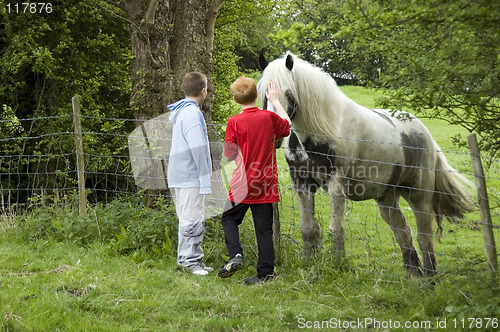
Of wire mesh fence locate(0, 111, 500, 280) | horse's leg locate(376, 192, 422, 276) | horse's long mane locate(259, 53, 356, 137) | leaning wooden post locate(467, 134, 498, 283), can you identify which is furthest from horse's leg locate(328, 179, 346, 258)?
leaning wooden post locate(467, 134, 498, 283)

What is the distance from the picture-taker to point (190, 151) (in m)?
4.76

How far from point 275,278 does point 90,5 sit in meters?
8.25

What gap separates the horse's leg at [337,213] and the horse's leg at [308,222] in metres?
0.21

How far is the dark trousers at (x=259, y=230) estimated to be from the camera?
4.63 meters

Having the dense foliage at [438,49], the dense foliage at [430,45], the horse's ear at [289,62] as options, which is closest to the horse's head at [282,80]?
the horse's ear at [289,62]

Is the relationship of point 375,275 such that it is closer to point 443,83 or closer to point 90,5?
point 443,83

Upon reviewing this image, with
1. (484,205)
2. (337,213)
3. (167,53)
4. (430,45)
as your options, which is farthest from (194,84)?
(484,205)

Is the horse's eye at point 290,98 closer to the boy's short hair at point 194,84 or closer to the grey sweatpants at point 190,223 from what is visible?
the boy's short hair at point 194,84

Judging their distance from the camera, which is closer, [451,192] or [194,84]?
[194,84]

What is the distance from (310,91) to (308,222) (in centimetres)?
130

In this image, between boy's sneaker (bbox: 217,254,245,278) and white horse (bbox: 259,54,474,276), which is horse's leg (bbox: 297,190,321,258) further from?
boy's sneaker (bbox: 217,254,245,278)

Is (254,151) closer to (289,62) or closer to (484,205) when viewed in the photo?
(289,62)

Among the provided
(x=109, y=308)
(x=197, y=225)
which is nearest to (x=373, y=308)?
(x=197, y=225)

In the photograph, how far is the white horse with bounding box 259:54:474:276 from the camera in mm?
4863
